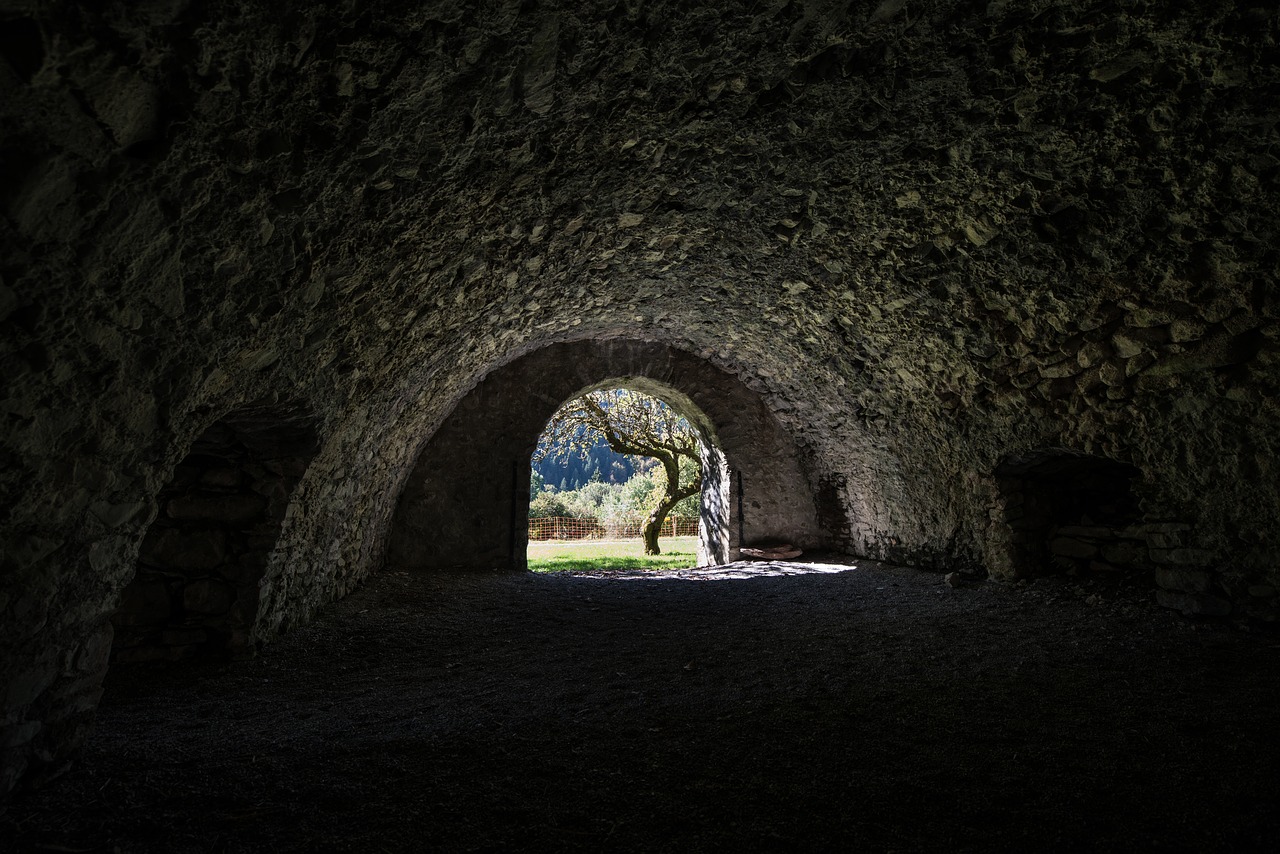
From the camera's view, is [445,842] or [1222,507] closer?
[445,842]

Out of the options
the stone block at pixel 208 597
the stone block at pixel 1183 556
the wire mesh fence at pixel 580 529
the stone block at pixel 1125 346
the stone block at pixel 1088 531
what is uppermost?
the stone block at pixel 1125 346

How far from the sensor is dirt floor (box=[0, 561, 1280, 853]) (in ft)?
5.54

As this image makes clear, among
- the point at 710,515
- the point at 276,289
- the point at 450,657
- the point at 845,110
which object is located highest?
the point at 845,110

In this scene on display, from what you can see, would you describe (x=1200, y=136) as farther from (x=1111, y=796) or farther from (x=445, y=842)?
(x=445, y=842)

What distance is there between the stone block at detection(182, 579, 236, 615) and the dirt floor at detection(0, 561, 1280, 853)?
0.28 m

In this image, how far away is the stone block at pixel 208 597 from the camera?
3371 millimetres

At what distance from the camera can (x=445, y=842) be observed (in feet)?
5.40

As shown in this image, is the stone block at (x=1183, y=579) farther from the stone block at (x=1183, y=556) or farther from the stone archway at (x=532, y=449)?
the stone archway at (x=532, y=449)

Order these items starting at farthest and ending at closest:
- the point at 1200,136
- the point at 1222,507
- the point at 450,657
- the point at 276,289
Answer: the point at 450,657 < the point at 1222,507 < the point at 1200,136 < the point at 276,289

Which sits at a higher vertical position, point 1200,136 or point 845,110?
point 845,110

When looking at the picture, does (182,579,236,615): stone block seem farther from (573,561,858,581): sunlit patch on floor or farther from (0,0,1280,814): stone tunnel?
(573,561,858,581): sunlit patch on floor

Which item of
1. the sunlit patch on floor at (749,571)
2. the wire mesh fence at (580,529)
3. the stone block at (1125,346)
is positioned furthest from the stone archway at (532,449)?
the wire mesh fence at (580,529)

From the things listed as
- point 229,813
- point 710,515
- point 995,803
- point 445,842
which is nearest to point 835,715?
point 995,803

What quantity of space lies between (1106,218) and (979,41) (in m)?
1.20
